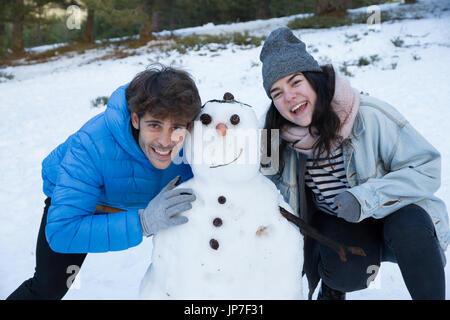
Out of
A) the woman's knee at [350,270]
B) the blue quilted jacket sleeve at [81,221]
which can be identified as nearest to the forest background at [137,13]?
the woman's knee at [350,270]

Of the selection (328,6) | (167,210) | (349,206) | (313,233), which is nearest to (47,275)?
(167,210)

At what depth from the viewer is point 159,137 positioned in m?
1.54

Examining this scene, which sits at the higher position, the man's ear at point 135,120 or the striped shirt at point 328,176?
the man's ear at point 135,120

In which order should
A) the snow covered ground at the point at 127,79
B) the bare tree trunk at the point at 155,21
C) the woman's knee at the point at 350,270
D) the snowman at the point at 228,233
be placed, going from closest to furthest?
the snowman at the point at 228,233 → the woman's knee at the point at 350,270 → the snow covered ground at the point at 127,79 → the bare tree trunk at the point at 155,21

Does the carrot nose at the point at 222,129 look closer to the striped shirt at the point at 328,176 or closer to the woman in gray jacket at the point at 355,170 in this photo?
the woman in gray jacket at the point at 355,170

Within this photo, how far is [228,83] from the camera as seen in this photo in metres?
5.89

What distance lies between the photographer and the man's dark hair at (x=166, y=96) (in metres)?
1.46

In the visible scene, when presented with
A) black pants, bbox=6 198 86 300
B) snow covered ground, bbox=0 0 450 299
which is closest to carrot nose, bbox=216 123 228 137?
black pants, bbox=6 198 86 300

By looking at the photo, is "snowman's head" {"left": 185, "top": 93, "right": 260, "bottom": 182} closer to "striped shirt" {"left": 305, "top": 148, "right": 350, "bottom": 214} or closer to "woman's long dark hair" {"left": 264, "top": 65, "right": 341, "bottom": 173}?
"woman's long dark hair" {"left": 264, "top": 65, "right": 341, "bottom": 173}

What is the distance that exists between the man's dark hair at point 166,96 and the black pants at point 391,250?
0.98m

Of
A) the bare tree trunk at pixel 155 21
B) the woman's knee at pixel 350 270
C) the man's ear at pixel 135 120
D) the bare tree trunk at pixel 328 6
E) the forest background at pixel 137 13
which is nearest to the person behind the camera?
the man's ear at pixel 135 120

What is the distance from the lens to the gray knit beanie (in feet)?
5.37
